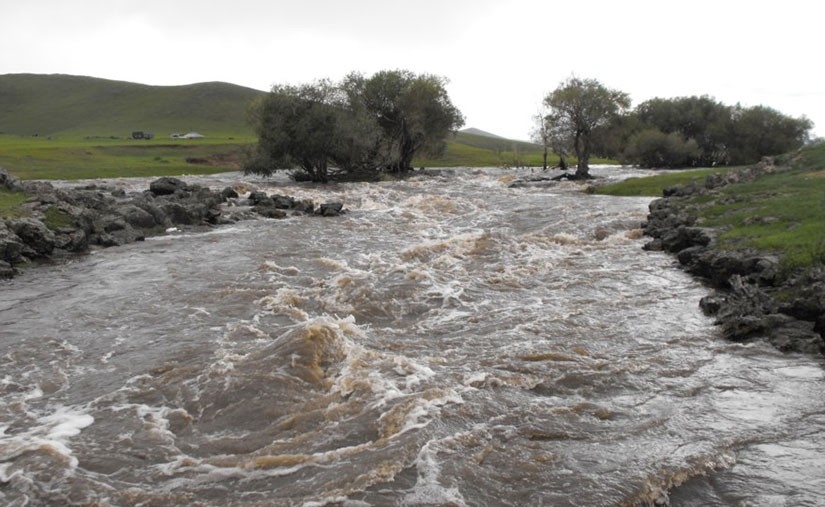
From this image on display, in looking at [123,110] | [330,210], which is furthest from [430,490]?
[123,110]

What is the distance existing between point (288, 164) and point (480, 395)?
5366 cm

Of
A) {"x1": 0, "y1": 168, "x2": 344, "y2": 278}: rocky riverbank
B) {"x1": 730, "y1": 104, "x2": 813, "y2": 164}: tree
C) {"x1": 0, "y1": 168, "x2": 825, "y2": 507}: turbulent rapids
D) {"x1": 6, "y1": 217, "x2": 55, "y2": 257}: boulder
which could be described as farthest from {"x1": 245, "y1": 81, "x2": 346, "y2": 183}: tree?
{"x1": 730, "y1": 104, "x2": 813, "y2": 164}: tree

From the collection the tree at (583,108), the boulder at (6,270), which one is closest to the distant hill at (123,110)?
the tree at (583,108)

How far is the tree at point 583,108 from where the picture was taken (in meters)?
72.9

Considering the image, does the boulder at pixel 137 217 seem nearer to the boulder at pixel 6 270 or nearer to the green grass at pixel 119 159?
the boulder at pixel 6 270

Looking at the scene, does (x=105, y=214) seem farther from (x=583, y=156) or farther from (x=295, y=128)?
(x=583, y=156)

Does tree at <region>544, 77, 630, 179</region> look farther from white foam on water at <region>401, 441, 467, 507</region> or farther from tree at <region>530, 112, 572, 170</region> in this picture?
white foam on water at <region>401, 441, 467, 507</region>

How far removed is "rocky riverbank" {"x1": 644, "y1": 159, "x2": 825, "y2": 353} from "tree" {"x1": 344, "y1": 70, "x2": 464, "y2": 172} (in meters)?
55.6

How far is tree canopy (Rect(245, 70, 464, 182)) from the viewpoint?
62.3 m

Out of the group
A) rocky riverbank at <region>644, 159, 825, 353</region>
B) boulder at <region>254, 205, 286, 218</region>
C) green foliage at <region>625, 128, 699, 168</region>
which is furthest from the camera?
green foliage at <region>625, 128, 699, 168</region>

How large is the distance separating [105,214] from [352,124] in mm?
34358

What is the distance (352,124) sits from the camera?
6506 centimetres

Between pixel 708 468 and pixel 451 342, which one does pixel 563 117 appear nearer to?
pixel 451 342

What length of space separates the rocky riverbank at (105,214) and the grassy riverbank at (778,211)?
25.6 meters
